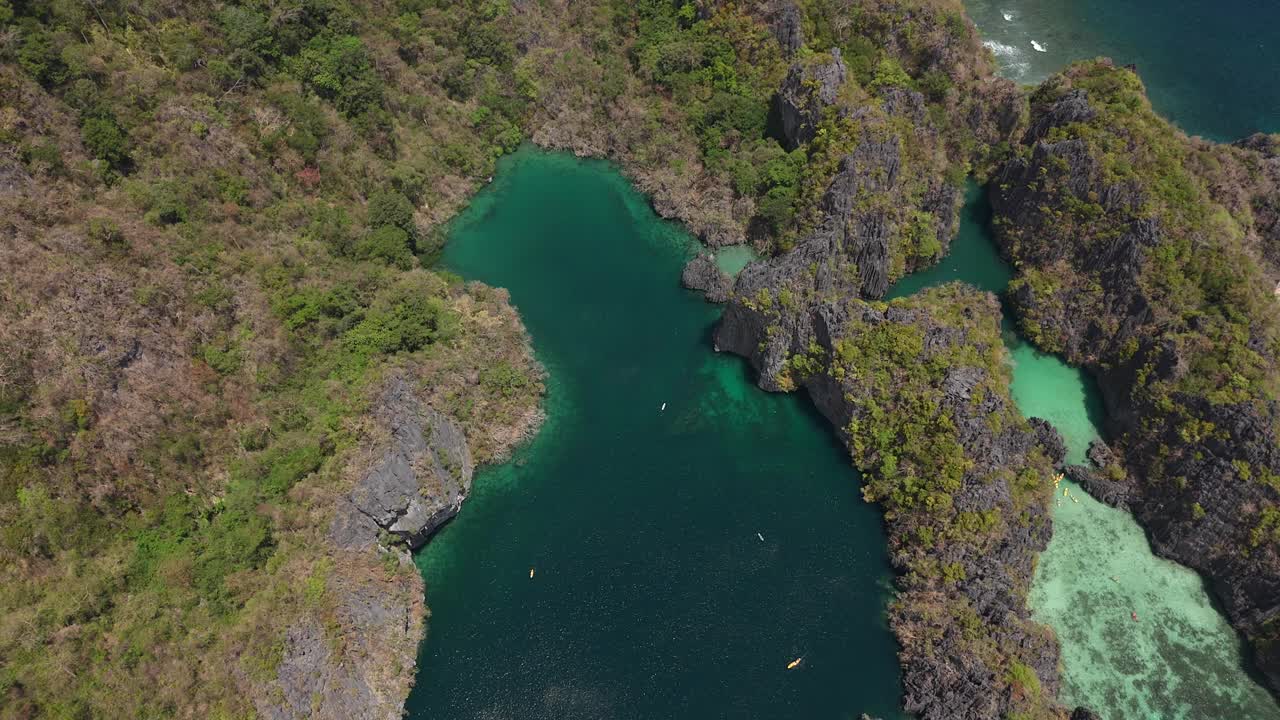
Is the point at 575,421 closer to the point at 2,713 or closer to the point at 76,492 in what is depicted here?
→ the point at 76,492

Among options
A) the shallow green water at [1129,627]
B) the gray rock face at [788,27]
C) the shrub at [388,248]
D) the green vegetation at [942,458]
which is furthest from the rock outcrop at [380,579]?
the gray rock face at [788,27]

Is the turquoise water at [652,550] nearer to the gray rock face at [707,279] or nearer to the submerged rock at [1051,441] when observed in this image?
the gray rock face at [707,279]

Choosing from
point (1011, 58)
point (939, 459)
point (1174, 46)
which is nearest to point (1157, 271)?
point (939, 459)

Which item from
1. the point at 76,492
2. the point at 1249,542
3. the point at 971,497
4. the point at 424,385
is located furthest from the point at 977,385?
the point at 76,492

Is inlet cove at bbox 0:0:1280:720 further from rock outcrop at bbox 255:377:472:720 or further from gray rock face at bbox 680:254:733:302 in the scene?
gray rock face at bbox 680:254:733:302

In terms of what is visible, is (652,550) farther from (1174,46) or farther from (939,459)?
(1174,46)

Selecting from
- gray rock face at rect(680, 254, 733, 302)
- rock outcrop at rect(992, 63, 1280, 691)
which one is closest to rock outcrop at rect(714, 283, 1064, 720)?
gray rock face at rect(680, 254, 733, 302)
